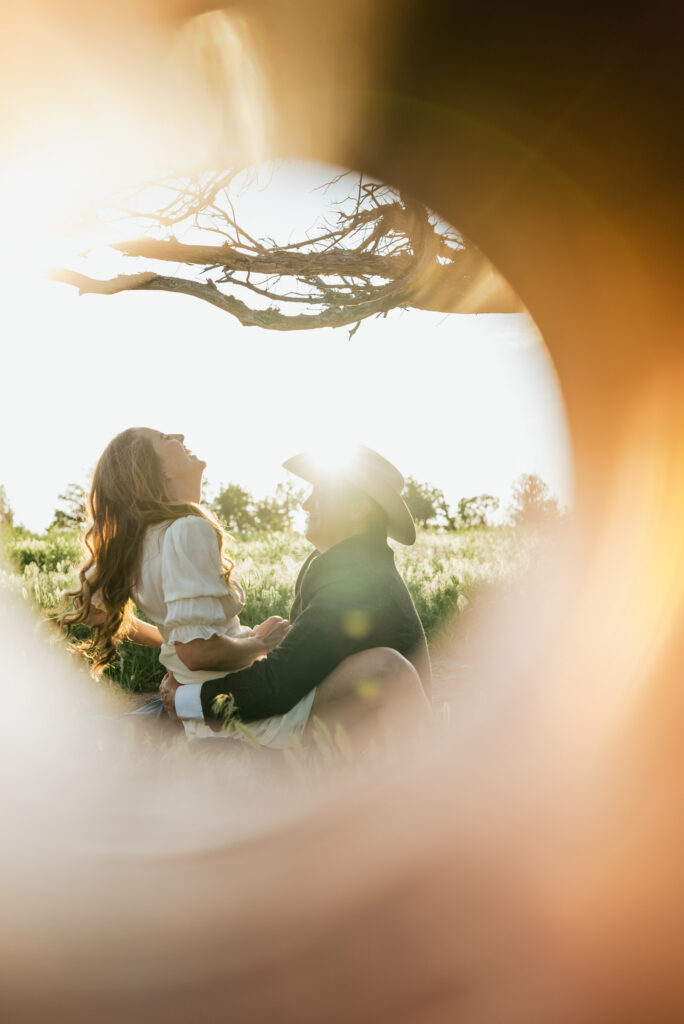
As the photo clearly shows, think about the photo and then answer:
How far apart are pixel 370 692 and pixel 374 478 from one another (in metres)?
0.69

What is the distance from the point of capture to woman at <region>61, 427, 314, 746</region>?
208cm

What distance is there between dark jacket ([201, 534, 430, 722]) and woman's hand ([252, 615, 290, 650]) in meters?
0.14

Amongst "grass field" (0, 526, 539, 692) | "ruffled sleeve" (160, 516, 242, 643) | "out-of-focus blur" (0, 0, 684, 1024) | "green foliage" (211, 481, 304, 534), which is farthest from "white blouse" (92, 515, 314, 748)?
"green foliage" (211, 481, 304, 534)

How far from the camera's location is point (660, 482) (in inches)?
52.3

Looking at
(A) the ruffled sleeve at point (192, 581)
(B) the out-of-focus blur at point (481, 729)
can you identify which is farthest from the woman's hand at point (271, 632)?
(B) the out-of-focus blur at point (481, 729)

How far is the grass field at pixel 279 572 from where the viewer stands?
13.3ft

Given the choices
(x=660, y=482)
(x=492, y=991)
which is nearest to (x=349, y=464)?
(x=660, y=482)

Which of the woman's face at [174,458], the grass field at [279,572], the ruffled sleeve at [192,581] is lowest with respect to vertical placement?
the grass field at [279,572]

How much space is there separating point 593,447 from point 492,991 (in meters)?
0.99

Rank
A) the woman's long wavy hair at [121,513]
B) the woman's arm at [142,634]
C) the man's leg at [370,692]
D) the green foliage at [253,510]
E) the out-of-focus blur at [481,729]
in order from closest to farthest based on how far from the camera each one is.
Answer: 1. the out-of-focus blur at [481,729]
2. the man's leg at [370,692]
3. the woman's long wavy hair at [121,513]
4. the woman's arm at [142,634]
5. the green foliage at [253,510]

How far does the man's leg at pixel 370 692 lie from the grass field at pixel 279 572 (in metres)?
2.01

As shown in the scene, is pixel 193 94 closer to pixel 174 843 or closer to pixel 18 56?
pixel 18 56

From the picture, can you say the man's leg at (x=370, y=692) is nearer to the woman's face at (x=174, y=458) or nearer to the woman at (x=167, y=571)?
the woman at (x=167, y=571)

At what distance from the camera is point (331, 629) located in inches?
81.8
